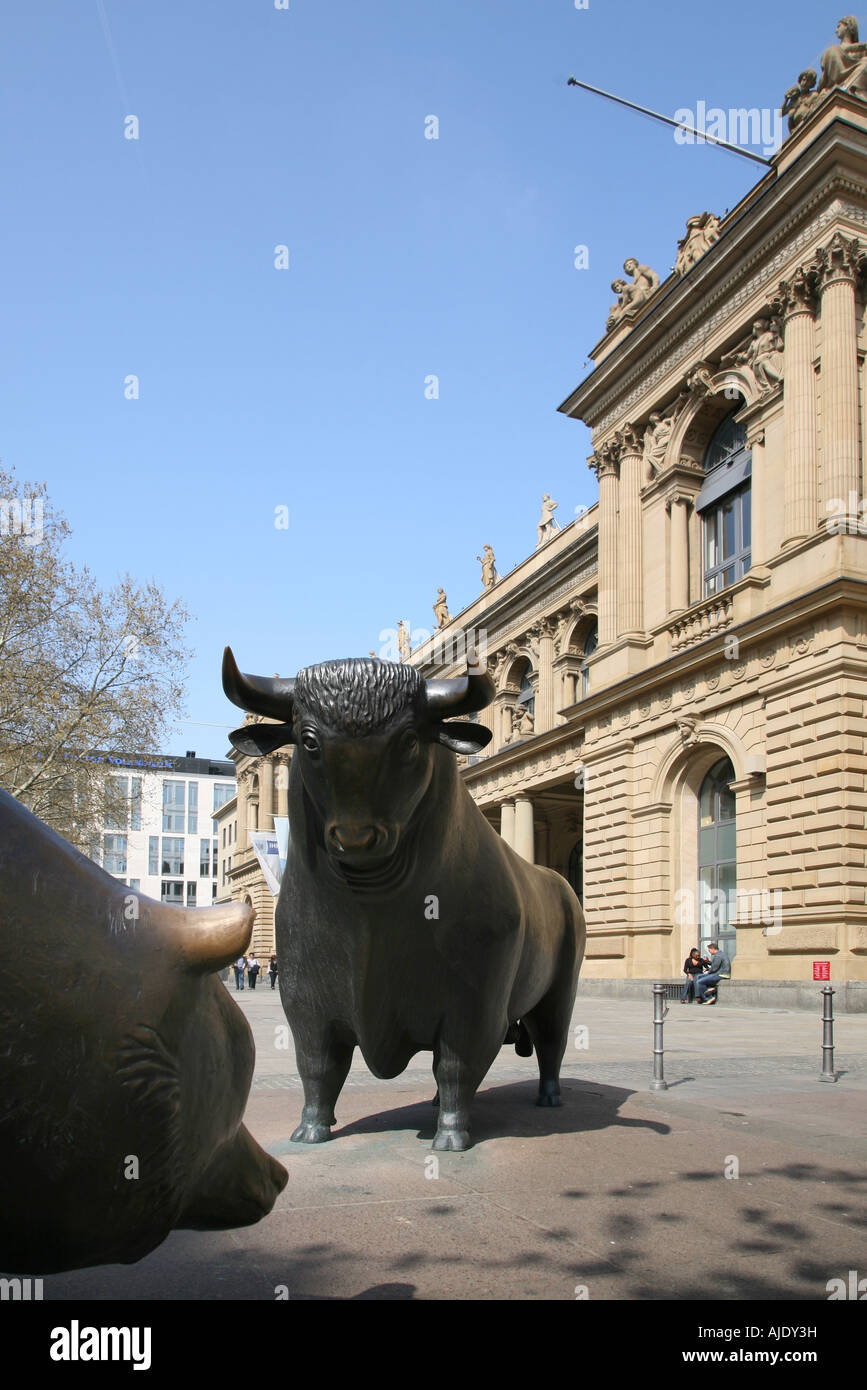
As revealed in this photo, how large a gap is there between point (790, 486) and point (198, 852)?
316 ft

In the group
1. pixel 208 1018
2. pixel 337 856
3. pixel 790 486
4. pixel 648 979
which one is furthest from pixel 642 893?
pixel 208 1018

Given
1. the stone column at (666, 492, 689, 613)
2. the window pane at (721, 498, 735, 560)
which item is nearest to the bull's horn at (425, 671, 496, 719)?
the window pane at (721, 498, 735, 560)

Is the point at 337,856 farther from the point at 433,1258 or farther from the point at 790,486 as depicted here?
the point at 790,486

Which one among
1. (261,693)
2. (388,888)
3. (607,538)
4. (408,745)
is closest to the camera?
(408,745)

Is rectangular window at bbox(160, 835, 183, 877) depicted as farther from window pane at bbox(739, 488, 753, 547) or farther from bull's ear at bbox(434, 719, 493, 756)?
bull's ear at bbox(434, 719, 493, 756)

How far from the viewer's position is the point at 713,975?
926 inches

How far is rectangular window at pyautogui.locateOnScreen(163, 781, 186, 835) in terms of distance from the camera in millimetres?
111438

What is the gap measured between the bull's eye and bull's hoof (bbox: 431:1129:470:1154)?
1.95m

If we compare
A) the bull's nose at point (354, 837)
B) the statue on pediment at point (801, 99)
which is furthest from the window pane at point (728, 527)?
the bull's nose at point (354, 837)

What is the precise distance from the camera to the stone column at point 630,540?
31.8 meters

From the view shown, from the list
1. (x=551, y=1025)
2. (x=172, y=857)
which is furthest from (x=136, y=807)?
(x=172, y=857)

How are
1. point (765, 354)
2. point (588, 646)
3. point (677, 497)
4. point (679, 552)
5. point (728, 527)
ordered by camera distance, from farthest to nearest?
point (588, 646) < point (677, 497) < point (679, 552) < point (728, 527) < point (765, 354)

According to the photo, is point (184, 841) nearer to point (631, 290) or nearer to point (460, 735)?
point (631, 290)

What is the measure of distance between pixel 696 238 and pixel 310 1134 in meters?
30.7
